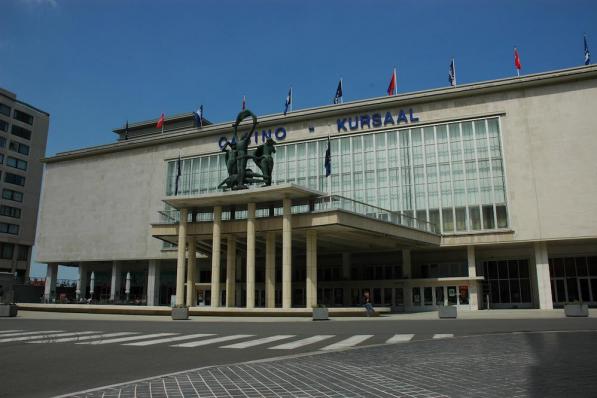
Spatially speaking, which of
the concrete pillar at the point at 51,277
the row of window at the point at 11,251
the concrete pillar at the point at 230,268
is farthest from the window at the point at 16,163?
the concrete pillar at the point at 230,268

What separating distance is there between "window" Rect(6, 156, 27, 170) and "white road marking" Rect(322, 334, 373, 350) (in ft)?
313

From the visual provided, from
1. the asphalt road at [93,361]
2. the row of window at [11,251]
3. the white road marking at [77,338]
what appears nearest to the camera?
the asphalt road at [93,361]

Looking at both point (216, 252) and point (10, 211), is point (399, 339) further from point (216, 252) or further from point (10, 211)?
point (10, 211)

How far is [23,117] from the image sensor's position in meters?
98.1

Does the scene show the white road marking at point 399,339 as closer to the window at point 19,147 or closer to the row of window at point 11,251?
the row of window at point 11,251

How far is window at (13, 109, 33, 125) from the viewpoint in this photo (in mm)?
96450

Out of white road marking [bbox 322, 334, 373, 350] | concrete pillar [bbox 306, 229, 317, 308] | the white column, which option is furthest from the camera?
the white column

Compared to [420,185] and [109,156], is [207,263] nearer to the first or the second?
[109,156]

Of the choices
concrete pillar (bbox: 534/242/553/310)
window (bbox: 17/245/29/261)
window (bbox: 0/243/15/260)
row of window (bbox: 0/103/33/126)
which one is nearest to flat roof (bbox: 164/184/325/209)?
concrete pillar (bbox: 534/242/553/310)

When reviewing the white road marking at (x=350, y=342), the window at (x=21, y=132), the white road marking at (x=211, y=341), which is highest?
the window at (x=21, y=132)

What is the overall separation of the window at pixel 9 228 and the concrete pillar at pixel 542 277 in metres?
89.4

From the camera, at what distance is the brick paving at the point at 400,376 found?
304 inches

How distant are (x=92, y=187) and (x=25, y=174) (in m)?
35.1

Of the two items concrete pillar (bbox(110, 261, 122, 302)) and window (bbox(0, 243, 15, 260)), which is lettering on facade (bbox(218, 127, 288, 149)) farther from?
window (bbox(0, 243, 15, 260))
